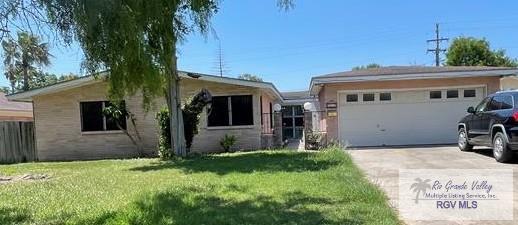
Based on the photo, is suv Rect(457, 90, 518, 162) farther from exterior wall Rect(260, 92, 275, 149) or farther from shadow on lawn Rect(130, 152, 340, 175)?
exterior wall Rect(260, 92, 275, 149)

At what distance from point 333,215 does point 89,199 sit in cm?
434

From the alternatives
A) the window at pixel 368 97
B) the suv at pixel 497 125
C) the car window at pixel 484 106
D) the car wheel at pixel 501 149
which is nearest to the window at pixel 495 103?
the suv at pixel 497 125

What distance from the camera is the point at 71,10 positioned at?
4945 millimetres

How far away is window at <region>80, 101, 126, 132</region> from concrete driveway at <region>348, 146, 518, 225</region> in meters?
10.6

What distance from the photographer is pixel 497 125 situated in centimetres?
1148

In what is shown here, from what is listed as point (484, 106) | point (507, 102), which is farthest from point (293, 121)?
point (507, 102)

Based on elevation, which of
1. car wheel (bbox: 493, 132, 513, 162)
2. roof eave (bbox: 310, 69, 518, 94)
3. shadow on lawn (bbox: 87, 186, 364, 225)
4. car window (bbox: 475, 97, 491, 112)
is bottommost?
shadow on lawn (bbox: 87, 186, 364, 225)

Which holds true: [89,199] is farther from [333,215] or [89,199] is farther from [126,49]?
[333,215]

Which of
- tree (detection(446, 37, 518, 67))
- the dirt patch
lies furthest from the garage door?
tree (detection(446, 37, 518, 67))

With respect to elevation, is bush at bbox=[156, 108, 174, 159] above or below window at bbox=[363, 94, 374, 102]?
below

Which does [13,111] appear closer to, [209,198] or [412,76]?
[412,76]

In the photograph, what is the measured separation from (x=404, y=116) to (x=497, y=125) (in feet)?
20.6

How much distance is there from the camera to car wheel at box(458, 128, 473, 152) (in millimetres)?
13914

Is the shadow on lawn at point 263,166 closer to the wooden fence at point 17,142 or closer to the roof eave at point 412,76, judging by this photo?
the roof eave at point 412,76
